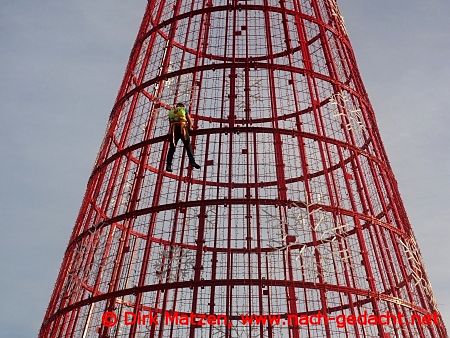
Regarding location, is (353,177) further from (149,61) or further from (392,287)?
(149,61)

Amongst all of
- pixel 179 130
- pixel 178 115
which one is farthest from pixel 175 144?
pixel 178 115

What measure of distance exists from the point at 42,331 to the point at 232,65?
8.94 meters

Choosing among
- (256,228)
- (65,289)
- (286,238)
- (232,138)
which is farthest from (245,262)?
(65,289)

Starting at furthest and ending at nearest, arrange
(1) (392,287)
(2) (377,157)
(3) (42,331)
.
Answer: (2) (377,157)
(3) (42,331)
(1) (392,287)

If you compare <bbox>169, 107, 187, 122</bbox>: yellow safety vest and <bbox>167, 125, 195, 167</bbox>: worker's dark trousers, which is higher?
<bbox>169, 107, 187, 122</bbox>: yellow safety vest

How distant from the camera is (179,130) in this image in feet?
53.6

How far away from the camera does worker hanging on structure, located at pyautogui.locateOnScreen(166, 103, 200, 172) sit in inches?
640

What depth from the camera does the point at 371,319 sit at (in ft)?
47.7

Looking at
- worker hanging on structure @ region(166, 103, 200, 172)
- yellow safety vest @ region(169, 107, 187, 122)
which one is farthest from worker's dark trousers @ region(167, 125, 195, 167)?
yellow safety vest @ region(169, 107, 187, 122)

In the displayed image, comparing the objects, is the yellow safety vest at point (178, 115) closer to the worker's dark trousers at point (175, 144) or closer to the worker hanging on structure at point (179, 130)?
the worker hanging on structure at point (179, 130)

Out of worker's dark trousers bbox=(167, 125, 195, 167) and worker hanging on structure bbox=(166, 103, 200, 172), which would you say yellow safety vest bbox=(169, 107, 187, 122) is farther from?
worker's dark trousers bbox=(167, 125, 195, 167)

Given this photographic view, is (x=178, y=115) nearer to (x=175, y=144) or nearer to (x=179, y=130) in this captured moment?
(x=179, y=130)

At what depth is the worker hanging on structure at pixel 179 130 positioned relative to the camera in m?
16.3

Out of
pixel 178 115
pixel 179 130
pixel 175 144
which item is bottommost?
pixel 175 144
